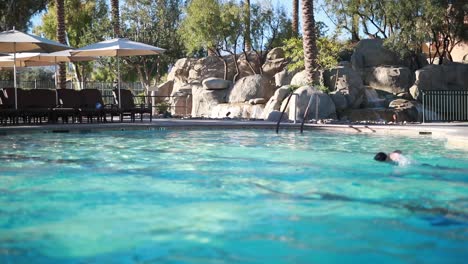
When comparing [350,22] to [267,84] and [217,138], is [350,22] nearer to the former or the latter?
[267,84]

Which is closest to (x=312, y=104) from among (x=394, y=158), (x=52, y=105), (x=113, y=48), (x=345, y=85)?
(x=345, y=85)

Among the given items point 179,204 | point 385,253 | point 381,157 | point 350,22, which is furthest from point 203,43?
point 385,253

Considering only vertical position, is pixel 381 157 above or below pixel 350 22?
below

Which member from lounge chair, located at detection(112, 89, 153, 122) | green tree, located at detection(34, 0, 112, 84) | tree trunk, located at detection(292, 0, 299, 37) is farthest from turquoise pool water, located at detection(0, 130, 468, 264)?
green tree, located at detection(34, 0, 112, 84)

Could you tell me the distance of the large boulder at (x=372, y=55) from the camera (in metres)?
27.1

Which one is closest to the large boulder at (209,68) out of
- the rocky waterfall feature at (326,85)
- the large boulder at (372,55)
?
the rocky waterfall feature at (326,85)

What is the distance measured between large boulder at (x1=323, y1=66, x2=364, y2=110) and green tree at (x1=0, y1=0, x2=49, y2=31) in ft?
69.8

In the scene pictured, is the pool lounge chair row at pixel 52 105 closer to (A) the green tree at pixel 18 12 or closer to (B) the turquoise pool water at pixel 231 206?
(B) the turquoise pool water at pixel 231 206

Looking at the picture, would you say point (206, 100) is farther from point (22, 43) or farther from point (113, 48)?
point (22, 43)

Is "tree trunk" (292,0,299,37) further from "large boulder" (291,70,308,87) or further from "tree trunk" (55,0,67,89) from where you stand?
"tree trunk" (55,0,67,89)

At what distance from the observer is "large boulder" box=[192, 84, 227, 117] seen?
25.2m

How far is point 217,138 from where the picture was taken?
1344 cm

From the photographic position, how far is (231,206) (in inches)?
231

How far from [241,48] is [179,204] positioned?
24.4 meters
